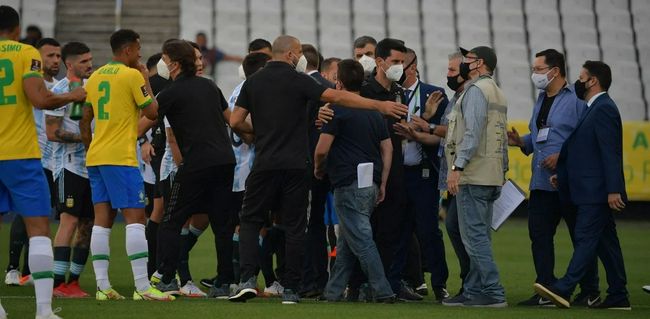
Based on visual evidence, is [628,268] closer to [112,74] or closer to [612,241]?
[612,241]

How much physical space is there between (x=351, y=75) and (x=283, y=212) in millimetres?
1266

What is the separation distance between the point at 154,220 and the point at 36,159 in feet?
11.0

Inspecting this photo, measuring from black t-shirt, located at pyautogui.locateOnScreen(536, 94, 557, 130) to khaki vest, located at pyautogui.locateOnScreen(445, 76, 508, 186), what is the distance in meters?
0.74

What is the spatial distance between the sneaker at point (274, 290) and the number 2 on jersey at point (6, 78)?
12.1 feet

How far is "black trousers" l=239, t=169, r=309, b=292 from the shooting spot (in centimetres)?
995

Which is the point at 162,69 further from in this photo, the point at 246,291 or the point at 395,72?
the point at 246,291

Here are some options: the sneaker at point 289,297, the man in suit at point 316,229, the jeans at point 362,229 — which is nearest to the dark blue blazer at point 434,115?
the man in suit at point 316,229

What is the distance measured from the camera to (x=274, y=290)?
→ 11422 millimetres

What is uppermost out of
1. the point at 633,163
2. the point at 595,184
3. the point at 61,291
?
the point at 633,163

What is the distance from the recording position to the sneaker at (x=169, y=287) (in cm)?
1051

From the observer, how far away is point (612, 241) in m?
10.5

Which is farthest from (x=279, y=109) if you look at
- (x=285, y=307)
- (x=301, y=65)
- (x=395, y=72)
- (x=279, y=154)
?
(x=285, y=307)

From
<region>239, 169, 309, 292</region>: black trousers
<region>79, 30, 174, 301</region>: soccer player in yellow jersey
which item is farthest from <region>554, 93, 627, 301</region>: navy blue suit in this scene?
<region>79, 30, 174, 301</region>: soccer player in yellow jersey

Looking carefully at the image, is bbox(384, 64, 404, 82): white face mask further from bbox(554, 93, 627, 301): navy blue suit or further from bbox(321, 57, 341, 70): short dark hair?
bbox(321, 57, 341, 70): short dark hair
